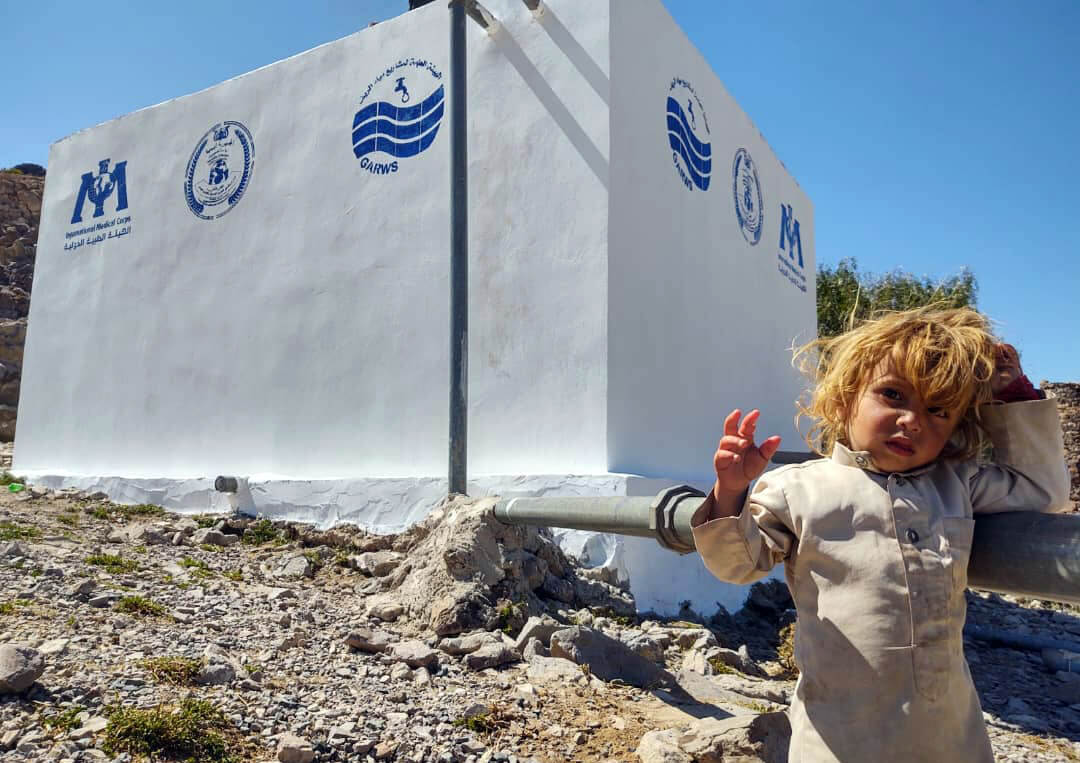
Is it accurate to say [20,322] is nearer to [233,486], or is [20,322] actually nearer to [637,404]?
[233,486]

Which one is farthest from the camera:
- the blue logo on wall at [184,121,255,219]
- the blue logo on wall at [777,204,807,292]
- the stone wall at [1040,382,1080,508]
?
the stone wall at [1040,382,1080,508]

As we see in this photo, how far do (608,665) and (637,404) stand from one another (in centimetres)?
247

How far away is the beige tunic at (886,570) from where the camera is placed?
4.99ft

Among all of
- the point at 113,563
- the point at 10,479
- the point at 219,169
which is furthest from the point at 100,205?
the point at 113,563

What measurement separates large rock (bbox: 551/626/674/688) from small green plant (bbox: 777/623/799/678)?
1.19 m

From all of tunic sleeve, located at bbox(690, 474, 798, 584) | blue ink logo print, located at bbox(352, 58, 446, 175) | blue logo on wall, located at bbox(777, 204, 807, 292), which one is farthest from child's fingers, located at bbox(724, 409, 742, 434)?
blue logo on wall, located at bbox(777, 204, 807, 292)

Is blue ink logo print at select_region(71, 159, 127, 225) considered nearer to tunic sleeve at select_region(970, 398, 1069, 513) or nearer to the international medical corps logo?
the international medical corps logo

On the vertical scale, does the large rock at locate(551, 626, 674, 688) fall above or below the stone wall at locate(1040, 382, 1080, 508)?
below

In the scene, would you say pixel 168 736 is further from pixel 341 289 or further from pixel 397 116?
pixel 397 116

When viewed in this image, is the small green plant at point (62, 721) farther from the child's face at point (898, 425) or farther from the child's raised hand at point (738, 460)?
the child's face at point (898, 425)

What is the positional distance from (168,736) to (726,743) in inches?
72.8

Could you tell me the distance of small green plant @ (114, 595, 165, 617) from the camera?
3818mm

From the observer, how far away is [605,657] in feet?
11.9

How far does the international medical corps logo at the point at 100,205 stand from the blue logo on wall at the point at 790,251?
24.4 ft
